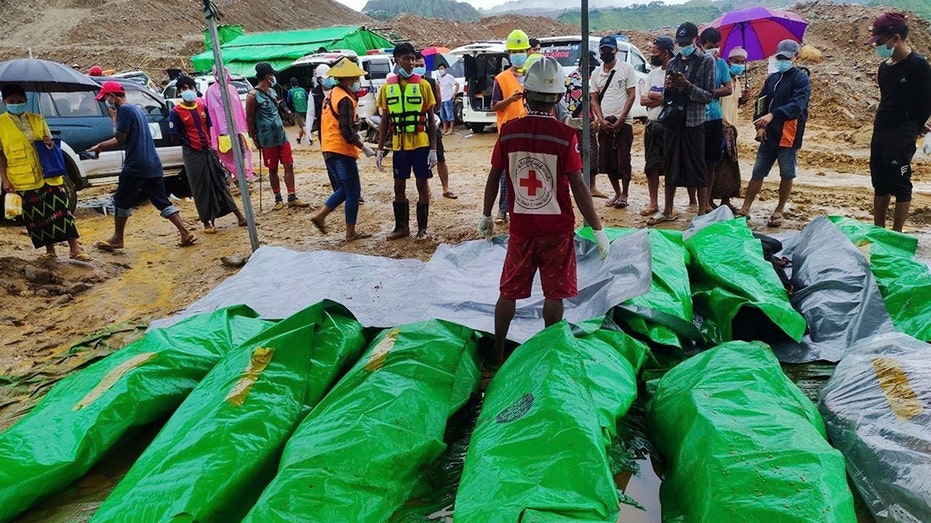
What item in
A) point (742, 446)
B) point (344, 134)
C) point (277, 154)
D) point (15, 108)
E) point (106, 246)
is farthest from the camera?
point (277, 154)

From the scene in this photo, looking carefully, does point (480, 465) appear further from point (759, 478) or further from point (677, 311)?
point (677, 311)

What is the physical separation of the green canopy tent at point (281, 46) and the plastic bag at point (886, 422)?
20996 mm

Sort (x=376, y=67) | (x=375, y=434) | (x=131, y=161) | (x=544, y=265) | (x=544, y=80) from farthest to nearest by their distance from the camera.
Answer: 1. (x=376, y=67)
2. (x=131, y=161)
3. (x=544, y=265)
4. (x=544, y=80)
5. (x=375, y=434)

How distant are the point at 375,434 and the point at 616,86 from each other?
494 centimetres

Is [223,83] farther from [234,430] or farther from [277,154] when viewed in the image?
[234,430]

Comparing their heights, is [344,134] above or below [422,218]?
above

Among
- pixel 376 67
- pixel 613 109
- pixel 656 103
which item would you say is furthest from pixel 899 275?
pixel 376 67

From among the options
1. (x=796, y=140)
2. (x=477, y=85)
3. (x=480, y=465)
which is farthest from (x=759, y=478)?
(x=477, y=85)

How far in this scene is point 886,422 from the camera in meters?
2.08

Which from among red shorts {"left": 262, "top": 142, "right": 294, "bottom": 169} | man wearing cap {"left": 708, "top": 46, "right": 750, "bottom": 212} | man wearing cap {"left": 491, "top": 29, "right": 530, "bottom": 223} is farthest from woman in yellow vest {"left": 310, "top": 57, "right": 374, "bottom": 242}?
man wearing cap {"left": 708, "top": 46, "right": 750, "bottom": 212}

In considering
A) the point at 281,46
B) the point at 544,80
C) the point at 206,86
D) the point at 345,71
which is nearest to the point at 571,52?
the point at 206,86

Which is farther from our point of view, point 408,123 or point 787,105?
point 408,123

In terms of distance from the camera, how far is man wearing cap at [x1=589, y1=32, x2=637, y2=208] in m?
5.98

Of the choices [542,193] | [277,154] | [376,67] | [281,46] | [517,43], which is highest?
[281,46]
